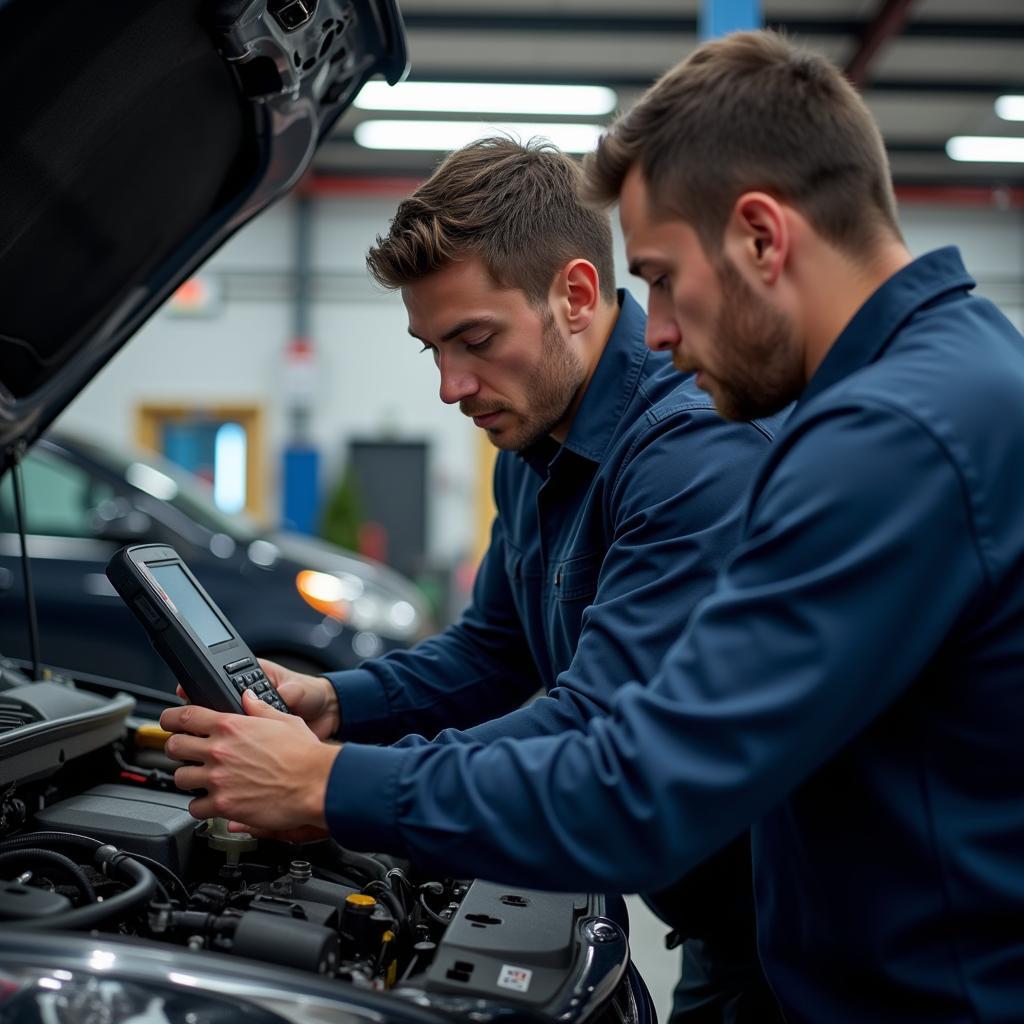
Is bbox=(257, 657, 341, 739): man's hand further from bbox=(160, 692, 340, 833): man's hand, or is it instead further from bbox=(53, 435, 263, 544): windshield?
bbox=(53, 435, 263, 544): windshield

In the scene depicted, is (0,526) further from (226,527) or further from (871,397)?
(871,397)

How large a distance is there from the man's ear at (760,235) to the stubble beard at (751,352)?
17 millimetres

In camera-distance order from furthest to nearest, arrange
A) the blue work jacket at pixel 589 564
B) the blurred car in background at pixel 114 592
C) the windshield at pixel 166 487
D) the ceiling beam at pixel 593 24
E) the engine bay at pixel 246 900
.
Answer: the ceiling beam at pixel 593 24 < the windshield at pixel 166 487 < the blurred car in background at pixel 114 592 < the blue work jacket at pixel 589 564 < the engine bay at pixel 246 900

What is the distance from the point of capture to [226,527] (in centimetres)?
492

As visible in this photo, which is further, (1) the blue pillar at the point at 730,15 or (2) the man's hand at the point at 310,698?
(1) the blue pillar at the point at 730,15

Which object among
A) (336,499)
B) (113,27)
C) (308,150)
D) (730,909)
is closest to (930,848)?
(730,909)

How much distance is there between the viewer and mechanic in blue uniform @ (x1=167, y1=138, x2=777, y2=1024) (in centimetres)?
155

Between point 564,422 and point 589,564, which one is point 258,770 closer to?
point 589,564

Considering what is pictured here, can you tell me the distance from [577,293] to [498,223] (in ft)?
0.55

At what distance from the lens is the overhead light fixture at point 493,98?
9.28m

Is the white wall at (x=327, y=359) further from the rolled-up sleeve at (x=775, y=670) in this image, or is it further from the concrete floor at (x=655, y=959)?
the rolled-up sleeve at (x=775, y=670)

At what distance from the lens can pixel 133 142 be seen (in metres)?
1.69

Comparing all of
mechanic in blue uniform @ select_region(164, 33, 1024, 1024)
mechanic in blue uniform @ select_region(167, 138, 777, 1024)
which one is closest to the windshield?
mechanic in blue uniform @ select_region(167, 138, 777, 1024)

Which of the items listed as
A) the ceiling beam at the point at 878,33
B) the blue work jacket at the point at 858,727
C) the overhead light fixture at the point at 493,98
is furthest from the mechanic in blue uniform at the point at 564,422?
the overhead light fixture at the point at 493,98
